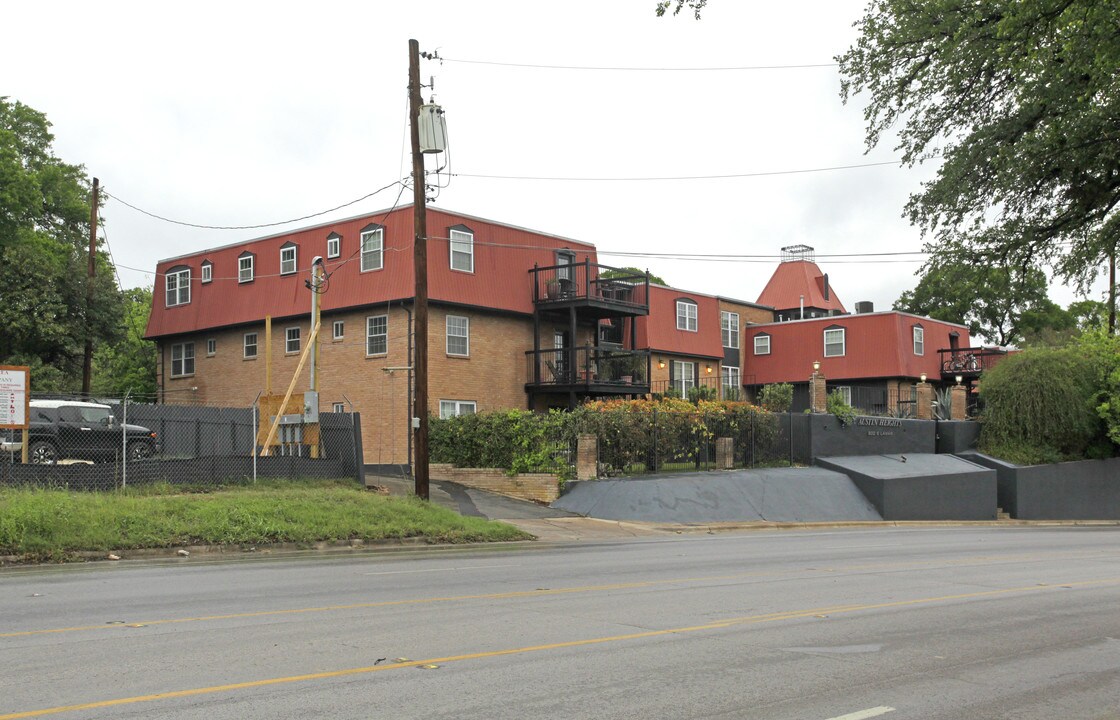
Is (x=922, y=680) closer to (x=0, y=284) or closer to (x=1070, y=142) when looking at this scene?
(x=1070, y=142)

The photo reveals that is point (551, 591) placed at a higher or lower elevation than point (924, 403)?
lower

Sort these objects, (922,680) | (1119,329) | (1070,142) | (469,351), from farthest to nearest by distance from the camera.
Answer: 1. (1119,329)
2. (469,351)
3. (1070,142)
4. (922,680)

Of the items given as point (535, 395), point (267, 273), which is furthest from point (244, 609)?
point (267, 273)

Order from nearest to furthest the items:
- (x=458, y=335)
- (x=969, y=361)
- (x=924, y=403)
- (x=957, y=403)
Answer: (x=458, y=335), (x=924, y=403), (x=957, y=403), (x=969, y=361)

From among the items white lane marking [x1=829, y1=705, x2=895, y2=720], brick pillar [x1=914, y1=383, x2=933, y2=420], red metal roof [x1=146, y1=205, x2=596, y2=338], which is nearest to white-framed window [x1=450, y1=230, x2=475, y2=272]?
red metal roof [x1=146, y1=205, x2=596, y2=338]

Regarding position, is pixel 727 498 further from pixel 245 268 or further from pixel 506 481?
pixel 245 268

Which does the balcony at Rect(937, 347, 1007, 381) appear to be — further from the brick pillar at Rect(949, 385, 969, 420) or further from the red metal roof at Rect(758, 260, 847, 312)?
the brick pillar at Rect(949, 385, 969, 420)

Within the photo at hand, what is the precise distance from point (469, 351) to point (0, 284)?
1721 cm

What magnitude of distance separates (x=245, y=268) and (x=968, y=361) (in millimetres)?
35446

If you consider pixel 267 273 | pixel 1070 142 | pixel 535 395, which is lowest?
pixel 535 395

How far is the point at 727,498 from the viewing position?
1085 inches

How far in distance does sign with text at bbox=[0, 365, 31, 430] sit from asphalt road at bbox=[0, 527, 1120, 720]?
489cm

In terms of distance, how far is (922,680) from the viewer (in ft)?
24.3

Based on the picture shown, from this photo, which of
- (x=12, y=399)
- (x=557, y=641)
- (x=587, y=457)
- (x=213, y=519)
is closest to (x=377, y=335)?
(x=587, y=457)
